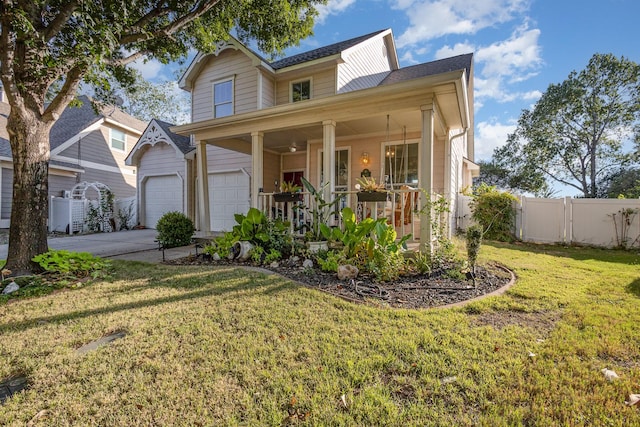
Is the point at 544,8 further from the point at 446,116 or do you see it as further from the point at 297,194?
the point at 297,194

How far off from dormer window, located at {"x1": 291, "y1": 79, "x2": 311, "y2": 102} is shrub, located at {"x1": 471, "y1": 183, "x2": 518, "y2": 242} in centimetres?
657

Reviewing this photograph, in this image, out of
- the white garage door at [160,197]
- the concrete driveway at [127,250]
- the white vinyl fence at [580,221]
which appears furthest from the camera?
the white garage door at [160,197]

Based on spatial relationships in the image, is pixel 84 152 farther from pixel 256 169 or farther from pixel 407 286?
pixel 407 286

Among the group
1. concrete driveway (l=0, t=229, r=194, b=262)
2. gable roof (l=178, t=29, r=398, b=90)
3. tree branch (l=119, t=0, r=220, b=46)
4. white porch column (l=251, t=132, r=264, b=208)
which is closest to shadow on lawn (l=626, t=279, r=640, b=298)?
white porch column (l=251, t=132, r=264, b=208)

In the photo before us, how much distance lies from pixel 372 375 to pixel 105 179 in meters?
16.7

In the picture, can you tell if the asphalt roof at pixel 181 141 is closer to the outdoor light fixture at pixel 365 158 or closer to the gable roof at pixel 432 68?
the outdoor light fixture at pixel 365 158

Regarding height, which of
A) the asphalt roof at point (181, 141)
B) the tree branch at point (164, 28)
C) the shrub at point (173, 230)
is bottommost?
the shrub at point (173, 230)

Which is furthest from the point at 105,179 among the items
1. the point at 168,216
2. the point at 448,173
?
the point at 448,173

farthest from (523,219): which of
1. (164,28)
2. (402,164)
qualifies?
(164,28)

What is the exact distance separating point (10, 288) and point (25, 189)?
1465 millimetres

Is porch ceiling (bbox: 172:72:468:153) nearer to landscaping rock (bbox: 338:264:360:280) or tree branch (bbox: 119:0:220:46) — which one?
tree branch (bbox: 119:0:220:46)

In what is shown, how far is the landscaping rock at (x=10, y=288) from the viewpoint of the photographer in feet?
11.9

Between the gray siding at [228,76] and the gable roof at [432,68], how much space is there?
4.60 metres

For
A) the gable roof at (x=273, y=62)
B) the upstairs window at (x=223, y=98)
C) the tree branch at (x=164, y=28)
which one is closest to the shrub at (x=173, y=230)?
the tree branch at (x=164, y=28)
